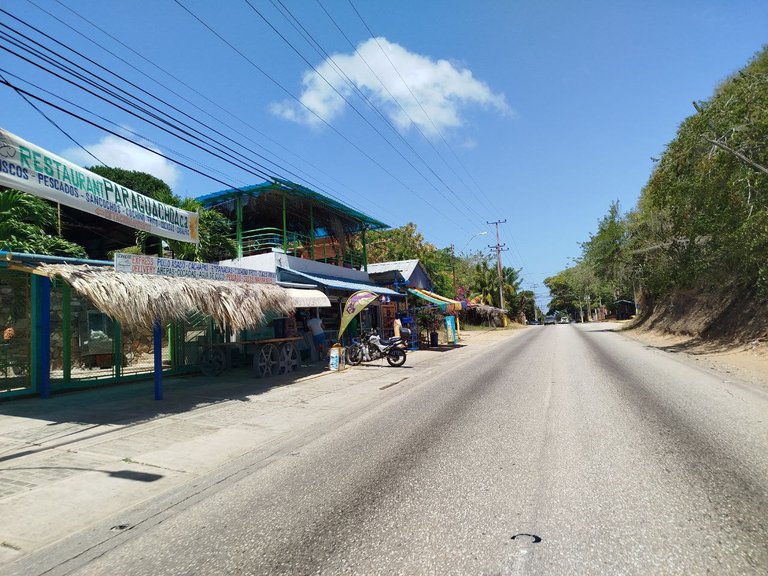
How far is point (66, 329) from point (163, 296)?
3.11 m

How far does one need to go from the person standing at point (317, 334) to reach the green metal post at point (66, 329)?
807 cm

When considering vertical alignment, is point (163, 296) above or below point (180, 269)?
below

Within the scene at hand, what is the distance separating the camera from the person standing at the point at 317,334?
700 inches

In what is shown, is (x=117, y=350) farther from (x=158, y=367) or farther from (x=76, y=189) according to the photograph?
(x=76, y=189)

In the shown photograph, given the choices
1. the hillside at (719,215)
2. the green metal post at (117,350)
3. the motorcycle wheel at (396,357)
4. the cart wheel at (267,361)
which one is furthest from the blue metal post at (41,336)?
the hillside at (719,215)

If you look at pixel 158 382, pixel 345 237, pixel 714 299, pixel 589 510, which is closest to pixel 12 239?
pixel 158 382

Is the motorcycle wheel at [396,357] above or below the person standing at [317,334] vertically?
below

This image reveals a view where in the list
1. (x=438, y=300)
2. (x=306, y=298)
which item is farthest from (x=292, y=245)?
(x=438, y=300)

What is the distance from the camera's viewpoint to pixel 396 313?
2739cm

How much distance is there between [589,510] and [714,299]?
26042mm

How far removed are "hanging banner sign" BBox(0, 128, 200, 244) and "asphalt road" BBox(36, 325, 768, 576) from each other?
6469 millimetres

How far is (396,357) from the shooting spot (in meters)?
17.6

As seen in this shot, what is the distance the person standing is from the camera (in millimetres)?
17791

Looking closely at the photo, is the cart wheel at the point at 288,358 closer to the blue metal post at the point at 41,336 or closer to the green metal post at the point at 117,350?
the green metal post at the point at 117,350
